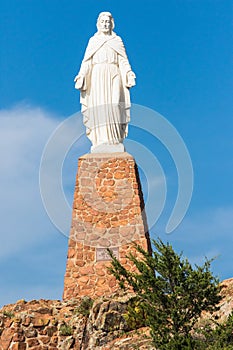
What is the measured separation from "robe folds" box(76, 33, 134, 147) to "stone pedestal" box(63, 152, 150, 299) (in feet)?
2.23

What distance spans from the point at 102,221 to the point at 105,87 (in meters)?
3.59

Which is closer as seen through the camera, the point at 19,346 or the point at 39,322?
the point at 19,346

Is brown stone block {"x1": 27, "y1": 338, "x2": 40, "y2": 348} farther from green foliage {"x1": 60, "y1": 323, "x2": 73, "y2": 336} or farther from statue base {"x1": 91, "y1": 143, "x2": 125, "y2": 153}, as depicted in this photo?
statue base {"x1": 91, "y1": 143, "x2": 125, "y2": 153}

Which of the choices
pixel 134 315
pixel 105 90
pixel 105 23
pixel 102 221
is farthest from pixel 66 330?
pixel 105 23

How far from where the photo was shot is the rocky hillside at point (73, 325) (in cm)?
1627

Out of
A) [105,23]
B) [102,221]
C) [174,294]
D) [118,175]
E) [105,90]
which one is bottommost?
[174,294]

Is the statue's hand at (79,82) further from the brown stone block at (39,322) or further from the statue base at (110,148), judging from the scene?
the brown stone block at (39,322)

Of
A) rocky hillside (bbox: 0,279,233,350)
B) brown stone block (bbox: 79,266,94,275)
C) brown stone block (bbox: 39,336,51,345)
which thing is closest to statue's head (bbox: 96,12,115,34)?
brown stone block (bbox: 79,266,94,275)

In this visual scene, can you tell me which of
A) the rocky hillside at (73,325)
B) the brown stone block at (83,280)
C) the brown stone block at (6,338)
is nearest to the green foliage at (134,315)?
the rocky hillside at (73,325)

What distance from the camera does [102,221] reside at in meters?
20.1

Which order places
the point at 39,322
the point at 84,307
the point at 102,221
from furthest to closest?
1. the point at 102,221
2. the point at 84,307
3. the point at 39,322

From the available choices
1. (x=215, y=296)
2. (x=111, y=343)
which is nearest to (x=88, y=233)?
(x=111, y=343)

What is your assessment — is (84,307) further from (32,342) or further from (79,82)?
(79,82)

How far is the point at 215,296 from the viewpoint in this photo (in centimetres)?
1479
